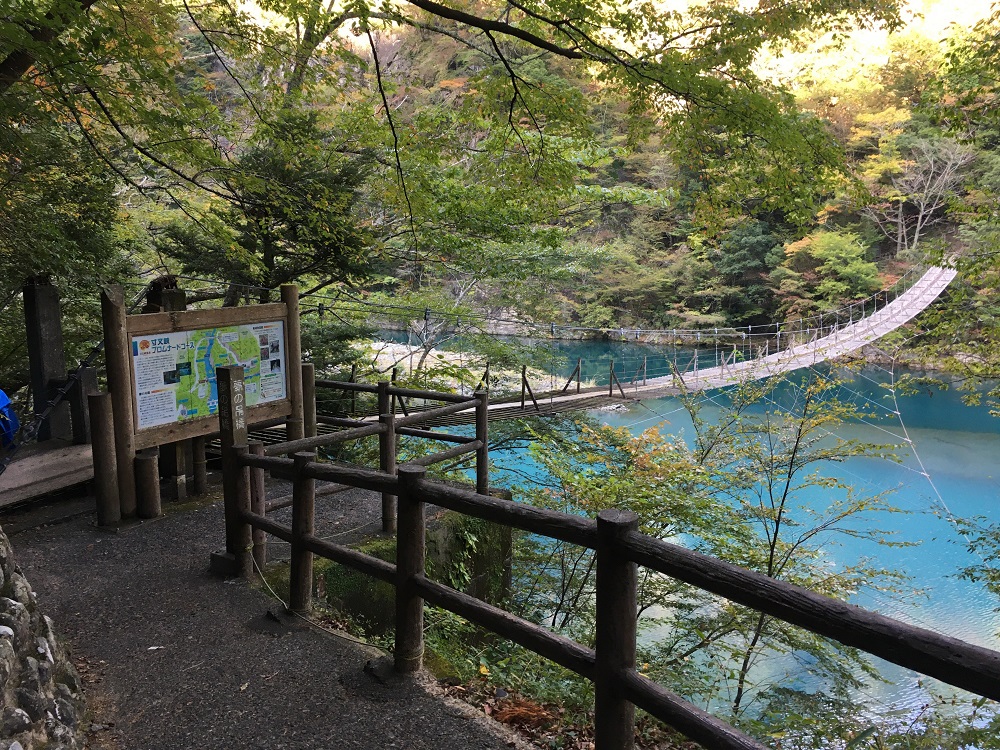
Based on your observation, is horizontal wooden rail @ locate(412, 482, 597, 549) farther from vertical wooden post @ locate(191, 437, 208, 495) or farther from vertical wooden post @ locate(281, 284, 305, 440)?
vertical wooden post @ locate(191, 437, 208, 495)

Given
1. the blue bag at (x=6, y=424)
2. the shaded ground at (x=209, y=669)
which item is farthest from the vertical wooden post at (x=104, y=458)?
the blue bag at (x=6, y=424)

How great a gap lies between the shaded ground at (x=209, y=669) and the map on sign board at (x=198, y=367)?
913 millimetres

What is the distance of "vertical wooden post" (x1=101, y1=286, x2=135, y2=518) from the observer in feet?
12.3

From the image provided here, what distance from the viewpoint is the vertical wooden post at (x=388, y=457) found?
3572 millimetres

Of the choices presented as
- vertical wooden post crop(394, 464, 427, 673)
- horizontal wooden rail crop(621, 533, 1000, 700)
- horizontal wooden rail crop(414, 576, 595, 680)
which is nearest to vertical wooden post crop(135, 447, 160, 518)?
vertical wooden post crop(394, 464, 427, 673)

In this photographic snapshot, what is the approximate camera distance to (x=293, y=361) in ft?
15.5

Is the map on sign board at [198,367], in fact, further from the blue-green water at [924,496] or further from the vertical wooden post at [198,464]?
the blue-green water at [924,496]

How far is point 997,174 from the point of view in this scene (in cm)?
1495

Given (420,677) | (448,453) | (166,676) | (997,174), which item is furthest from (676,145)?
(997,174)

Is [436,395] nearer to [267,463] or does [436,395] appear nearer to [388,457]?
[388,457]

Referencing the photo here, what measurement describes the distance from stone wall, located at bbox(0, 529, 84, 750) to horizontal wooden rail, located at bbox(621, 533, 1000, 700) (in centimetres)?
154

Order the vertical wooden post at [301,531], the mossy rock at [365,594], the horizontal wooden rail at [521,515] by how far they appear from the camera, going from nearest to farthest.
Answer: the horizontal wooden rail at [521,515]
the vertical wooden post at [301,531]
the mossy rock at [365,594]

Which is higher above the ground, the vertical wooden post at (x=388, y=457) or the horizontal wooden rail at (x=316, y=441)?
the horizontal wooden rail at (x=316, y=441)

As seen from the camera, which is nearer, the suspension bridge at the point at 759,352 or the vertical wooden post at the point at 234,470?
the vertical wooden post at the point at 234,470
